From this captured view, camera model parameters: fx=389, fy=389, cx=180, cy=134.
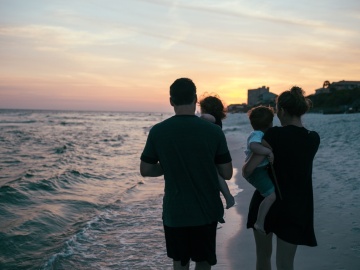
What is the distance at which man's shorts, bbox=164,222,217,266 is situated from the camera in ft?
9.29

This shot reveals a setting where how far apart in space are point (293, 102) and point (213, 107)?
816 millimetres

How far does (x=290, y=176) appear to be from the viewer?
9.50 feet

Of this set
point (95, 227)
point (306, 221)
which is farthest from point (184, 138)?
point (95, 227)

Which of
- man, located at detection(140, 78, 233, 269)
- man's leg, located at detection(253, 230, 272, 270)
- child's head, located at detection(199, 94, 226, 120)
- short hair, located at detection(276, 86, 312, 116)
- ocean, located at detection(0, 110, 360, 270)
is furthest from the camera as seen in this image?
ocean, located at detection(0, 110, 360, 270)

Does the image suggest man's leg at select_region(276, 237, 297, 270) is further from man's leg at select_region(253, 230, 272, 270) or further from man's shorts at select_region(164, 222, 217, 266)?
man's shorts at select_region(164, 222, 217, 266)

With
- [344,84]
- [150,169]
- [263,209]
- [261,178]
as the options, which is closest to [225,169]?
[261,178]

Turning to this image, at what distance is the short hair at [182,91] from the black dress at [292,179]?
25.7 inches

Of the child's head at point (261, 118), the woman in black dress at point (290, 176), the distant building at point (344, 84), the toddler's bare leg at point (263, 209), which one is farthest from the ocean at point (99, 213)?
the distant building at point (344, 84)

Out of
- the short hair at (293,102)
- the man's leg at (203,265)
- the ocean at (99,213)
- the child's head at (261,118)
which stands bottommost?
the ocean at (99,213)

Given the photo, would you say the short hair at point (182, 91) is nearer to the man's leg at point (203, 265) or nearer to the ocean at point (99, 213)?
the man's leg at point (203, 265)

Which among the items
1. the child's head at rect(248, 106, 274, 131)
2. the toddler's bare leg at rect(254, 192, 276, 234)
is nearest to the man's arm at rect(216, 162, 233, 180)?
the toddler's bare leg at rect(254, 192, 276, 234)

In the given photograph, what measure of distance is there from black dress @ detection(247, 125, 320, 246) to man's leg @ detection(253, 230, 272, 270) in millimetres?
156

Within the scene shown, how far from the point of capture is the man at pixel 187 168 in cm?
273

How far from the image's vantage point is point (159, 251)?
562 cm
